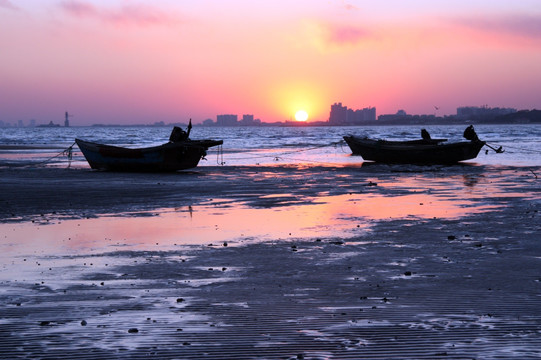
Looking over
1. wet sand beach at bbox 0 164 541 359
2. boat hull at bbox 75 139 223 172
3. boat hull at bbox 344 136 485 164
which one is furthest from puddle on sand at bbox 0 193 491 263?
boat hull at bbox 344 136 485 164

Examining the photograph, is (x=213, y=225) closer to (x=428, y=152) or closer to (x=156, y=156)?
(x=156, y=156)

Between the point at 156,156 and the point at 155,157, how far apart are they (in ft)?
0.23

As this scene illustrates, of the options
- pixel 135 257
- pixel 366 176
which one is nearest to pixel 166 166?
pixel 366 176

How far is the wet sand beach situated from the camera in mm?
6996

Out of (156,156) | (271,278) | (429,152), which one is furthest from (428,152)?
(271,278)

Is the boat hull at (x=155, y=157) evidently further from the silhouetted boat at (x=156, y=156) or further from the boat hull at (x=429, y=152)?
the boat hull at (x=429, y=152)

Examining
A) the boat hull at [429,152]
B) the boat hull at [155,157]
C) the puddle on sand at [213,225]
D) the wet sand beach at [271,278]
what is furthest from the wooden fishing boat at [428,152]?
the puddle on sand at [213,225]

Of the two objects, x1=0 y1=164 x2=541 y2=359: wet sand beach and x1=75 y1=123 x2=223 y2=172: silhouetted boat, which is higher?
x1=75 y1=123 x2=223 y2=172: silhouetted boat

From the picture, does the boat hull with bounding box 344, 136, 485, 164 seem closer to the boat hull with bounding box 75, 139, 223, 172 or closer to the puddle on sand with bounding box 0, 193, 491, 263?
the boat hull with bounding box 75, 139, 223, 172

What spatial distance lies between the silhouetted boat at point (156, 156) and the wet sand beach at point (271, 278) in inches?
505

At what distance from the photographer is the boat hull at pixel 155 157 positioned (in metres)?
34.6

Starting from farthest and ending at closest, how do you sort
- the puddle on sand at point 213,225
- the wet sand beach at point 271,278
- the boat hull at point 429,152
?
the boat hull at point 429,152, the puddle on sand at point 213,225, the wet sand beach at point 271,278

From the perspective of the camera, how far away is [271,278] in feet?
33.3

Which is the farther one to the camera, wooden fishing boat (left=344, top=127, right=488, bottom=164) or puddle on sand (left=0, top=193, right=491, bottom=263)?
wooden fishing boat (left=344, top=127, right=488, bottom=164)
